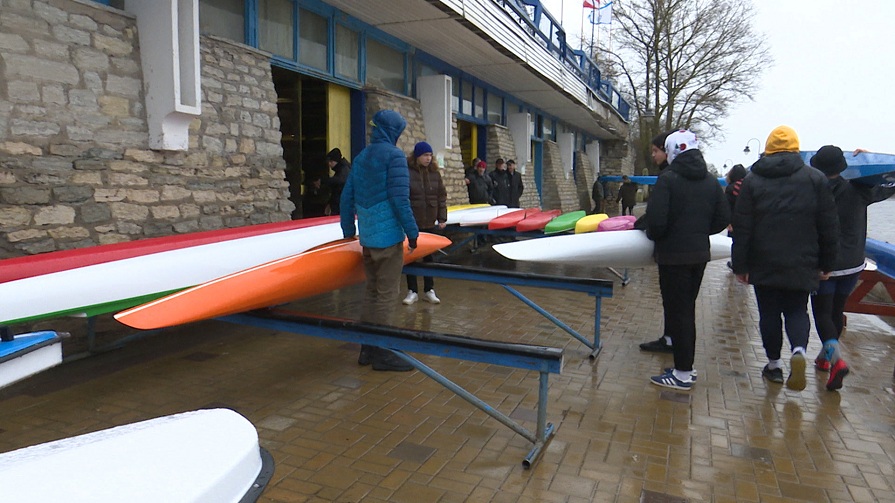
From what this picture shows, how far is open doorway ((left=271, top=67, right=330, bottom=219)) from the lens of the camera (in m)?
9.41

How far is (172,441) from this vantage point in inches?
49.4

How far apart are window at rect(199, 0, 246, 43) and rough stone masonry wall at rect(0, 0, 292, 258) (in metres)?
0.27

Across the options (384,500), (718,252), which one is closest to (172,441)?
(384,500)

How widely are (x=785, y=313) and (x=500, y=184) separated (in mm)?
7003

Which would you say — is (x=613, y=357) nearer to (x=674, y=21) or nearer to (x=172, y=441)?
(x=172, y=441)

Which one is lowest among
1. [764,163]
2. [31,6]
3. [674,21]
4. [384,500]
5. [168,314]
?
[384,500]

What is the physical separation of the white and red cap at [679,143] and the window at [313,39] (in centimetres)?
476

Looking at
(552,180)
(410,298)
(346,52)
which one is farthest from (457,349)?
(552,180)

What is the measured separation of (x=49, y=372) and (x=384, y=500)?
284 centimetres

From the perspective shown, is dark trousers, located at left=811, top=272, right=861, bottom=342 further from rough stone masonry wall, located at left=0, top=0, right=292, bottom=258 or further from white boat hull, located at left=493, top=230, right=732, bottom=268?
rough stone masonry wall, located at left=0, top=0, right=292, bottom=258

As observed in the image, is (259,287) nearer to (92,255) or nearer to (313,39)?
(92,255)

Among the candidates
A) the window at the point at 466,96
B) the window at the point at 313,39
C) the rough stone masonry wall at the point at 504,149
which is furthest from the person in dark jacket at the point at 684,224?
the rough stone masonry wall at the point at 504,149

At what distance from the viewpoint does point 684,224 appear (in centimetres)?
376

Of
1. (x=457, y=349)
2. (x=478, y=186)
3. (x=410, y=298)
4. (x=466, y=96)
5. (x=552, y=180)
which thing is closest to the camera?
(x=457, y=349)
